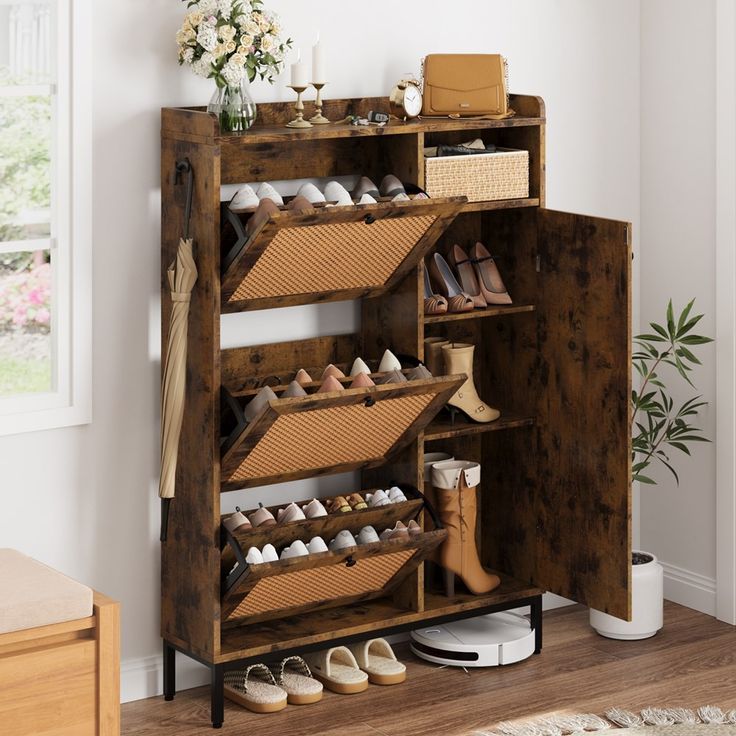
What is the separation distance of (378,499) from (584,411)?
0.63 m

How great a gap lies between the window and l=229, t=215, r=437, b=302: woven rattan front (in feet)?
1.43

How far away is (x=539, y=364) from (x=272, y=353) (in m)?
0.80

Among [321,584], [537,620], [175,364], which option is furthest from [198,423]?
[537,620]

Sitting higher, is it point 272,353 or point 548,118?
point 548,118

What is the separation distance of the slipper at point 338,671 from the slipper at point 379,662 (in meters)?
0.04

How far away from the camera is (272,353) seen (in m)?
3.98

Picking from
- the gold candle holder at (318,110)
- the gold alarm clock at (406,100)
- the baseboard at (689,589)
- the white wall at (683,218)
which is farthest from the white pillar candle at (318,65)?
the baseboard at (689,589)

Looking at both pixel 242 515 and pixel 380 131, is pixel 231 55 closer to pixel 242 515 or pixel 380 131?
pixel 380 131

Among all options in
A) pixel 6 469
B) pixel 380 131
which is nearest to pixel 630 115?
Result: pixel 380 131

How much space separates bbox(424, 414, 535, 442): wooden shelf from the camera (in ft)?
13.4

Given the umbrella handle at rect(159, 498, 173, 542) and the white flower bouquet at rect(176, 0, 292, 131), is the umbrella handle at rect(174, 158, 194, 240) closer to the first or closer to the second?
the white flower bouquet at rect(176, 0, 292, 131)

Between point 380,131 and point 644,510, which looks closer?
point 380,131

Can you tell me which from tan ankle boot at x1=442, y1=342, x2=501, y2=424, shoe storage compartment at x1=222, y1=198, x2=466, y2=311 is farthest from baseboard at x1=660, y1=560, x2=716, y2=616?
shoe storage compartment at x1=222, y1=198, x2=466, y2=311

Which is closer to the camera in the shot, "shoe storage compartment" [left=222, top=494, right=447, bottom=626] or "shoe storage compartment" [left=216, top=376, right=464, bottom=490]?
"shoe storage compartment" [left=216, top=376, right=464, bottom=490]
